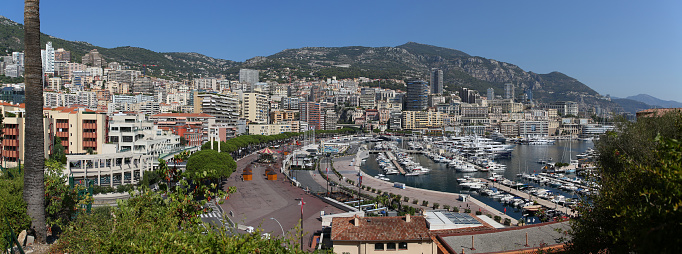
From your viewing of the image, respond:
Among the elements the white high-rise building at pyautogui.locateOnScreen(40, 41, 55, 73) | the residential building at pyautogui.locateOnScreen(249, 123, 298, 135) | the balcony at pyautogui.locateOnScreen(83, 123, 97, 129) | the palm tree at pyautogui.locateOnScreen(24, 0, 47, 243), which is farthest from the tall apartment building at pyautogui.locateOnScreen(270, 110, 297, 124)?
the palm tree at pyautogui.locateOnScreen(24, 0, 47, 243)

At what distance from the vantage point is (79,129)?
3219 cm

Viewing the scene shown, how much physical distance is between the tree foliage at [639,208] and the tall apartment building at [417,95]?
430 ft

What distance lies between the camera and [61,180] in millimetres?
14688

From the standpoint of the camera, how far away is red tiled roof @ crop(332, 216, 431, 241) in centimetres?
1373

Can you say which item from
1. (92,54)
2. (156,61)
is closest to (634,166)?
(92,54)

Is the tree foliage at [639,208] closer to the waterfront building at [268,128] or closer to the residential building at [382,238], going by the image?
the residential building at [382,238]

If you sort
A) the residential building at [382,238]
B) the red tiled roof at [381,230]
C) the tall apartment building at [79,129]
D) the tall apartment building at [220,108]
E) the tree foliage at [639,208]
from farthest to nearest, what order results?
1. the tall apartment building at [220,108]
2. the tall apartment building at [79,129]
3. the red tiled roof at [381,230]
4. the residential building at [382,238]
5. the tree foliage at [639,208]

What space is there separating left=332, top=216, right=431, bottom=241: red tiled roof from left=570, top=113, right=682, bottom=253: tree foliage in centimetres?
628

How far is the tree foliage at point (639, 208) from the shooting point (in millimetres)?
3978

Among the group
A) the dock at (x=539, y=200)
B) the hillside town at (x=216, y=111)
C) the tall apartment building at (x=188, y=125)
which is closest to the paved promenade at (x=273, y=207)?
the hillside town at (x=216, y=111)

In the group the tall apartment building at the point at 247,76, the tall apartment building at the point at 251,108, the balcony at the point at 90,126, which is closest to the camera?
the balcony at the point at 90,126

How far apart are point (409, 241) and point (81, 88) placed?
122 meters

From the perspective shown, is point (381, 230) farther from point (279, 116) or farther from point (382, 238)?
point (279, 116)

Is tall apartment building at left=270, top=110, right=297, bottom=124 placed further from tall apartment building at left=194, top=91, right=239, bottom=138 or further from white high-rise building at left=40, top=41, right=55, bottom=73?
white high-rise building at left=40, top=41, right=55, bottom=73
